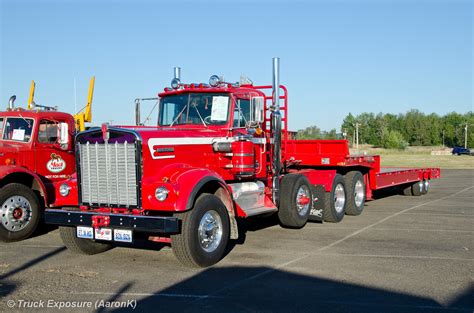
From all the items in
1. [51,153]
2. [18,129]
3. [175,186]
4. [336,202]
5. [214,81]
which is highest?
[214,81]

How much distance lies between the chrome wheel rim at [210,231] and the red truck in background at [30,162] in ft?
11.4

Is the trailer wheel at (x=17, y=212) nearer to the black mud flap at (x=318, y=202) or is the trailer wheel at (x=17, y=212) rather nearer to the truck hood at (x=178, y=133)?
the truck hood at (x=178, y=133)

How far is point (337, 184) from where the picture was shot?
11.7m

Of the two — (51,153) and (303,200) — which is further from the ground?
(51,153)

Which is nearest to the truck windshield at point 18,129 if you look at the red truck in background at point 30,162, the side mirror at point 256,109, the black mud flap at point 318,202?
the red truck in background at point 30,162

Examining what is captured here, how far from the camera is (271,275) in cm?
669

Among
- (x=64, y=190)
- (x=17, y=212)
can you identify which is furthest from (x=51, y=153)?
(x=64, y=190)

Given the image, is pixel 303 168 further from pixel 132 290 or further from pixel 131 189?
pixel 132 290

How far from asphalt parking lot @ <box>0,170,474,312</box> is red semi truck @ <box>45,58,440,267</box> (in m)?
0.45

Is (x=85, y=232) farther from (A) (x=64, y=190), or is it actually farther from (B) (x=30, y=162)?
(B) (x=30, y=162)

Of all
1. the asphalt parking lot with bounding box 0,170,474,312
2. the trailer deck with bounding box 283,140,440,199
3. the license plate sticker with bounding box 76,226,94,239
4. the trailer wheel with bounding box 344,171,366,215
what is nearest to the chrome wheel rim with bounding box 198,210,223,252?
the asphalt parking lot with bounding box 0,170,474,312

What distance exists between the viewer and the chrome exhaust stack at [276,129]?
933 cm

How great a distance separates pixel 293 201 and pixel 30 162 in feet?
16.9

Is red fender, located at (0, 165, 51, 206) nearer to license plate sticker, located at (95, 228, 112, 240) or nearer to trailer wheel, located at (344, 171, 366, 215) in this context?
license plate sticker, located at (95, 228, 112, 240)
